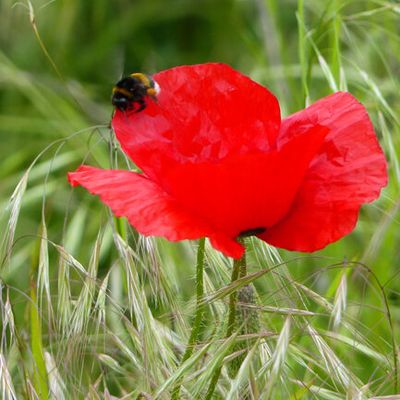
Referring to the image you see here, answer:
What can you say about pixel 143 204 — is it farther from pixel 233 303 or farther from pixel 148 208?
pixel 233 303

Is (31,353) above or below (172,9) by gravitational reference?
below

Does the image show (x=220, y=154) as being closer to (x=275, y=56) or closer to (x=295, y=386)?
(x=295, y=386)

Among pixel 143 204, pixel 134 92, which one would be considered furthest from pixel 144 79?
pixel 143 204

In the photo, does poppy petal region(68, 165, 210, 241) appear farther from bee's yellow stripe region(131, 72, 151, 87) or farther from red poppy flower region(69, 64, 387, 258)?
bee's yellow stripe region(131, 72, 151, 87)

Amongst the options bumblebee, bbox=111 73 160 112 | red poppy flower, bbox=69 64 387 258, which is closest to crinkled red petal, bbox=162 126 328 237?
red poppy flower, bbox=69 64 387 258

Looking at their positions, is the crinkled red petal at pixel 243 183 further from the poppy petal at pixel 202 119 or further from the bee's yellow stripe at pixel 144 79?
the bee's yellow stripe at pixel 144 79

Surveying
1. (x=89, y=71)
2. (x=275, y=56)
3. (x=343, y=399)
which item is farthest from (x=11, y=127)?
(x=343, y=399)

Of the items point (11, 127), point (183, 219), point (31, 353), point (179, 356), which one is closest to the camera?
point (183, 219)
